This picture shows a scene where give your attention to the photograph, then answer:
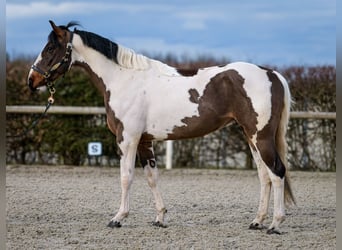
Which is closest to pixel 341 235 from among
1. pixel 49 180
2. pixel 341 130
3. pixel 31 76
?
pixel 341 130

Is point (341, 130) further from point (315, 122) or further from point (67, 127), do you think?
point (67, 127)

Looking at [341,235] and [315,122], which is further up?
[315,122]

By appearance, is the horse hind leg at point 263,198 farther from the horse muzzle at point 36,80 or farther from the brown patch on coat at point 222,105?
the horse muzzle at point 36,80

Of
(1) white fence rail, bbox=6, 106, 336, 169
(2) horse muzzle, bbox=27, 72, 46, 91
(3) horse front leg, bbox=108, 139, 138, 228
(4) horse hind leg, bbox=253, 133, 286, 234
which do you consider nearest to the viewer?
(4) horse hind leg, bbox=253, 133, 286, 234

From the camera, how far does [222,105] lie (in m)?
5.98

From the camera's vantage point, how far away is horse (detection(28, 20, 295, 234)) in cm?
587

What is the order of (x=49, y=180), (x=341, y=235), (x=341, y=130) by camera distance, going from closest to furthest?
(x=341, y=130) < (x=341, y=235) < (x=49, y=180)

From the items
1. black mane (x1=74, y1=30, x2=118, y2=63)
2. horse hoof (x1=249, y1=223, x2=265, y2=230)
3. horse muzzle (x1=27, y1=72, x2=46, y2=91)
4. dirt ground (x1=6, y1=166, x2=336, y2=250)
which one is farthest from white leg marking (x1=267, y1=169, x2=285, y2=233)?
horse muzzle (x1=27, y1=72, x2=46, y2=91)

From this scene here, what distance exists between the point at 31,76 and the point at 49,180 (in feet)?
12.5

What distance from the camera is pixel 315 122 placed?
36.9 ft

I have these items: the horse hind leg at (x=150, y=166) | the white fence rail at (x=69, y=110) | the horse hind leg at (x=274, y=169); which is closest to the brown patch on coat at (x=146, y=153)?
the horse hind leg at (x=150, y=166)

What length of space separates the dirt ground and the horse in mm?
327

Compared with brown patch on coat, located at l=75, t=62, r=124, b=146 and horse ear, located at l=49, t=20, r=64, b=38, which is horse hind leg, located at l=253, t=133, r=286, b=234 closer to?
brown patch on coat, located at l=75, t=62, r=124, b=146

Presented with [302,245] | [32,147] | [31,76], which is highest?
[31,76]
